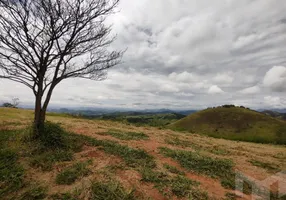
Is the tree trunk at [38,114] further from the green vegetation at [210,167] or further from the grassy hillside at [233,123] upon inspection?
the grassy hillside at [233,123]

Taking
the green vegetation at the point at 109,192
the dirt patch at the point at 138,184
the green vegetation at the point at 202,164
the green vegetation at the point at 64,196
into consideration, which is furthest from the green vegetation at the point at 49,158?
the green vegetation at the point at 202,164

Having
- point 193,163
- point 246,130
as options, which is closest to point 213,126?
point 246,130

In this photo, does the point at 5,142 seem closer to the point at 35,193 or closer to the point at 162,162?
the point at 35,193

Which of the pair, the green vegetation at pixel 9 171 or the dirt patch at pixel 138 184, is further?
the dirt patch at pixel 138 184

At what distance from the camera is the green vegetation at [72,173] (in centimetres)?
503

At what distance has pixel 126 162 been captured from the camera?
271 inches

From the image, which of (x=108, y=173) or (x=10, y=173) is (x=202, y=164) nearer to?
(x=108, y=173)

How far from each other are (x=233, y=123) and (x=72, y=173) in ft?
267

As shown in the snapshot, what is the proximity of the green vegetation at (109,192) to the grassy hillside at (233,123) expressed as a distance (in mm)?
58108

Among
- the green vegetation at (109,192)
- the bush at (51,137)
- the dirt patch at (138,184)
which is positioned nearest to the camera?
the green vegetation at (109,192)

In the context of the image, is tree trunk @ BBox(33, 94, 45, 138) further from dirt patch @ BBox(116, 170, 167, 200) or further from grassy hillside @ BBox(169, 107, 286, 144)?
grassy hillside @ BBox(169, 107, 286, 144)

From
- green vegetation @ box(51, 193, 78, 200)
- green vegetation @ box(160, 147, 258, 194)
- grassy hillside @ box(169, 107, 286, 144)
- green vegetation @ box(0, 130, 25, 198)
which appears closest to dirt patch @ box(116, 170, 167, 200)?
green vegetation @ box(51, 193, 78, 200)

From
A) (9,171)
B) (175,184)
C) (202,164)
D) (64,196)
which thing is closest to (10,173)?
(9,171)

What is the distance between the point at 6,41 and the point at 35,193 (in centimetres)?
646
